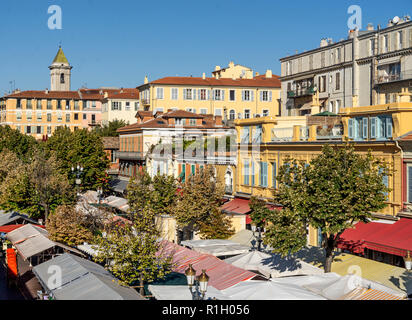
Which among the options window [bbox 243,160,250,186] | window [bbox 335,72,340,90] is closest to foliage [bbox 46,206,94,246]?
window [bbox 243,160,250,186]

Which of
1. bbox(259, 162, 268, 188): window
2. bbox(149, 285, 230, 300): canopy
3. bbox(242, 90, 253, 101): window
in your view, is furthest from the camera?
bbox(242, 90, 253, 101): window

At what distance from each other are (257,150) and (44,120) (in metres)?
86.3

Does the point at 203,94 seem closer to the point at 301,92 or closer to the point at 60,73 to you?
the point at 301,92

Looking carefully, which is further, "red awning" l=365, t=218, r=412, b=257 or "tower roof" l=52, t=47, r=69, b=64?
"tower roof" l=52, t=47, r=69, b=64

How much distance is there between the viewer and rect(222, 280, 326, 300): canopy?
66.5 ft

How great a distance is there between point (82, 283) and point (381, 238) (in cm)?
1179

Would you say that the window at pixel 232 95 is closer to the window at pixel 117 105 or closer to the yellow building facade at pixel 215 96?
the yellow building facade at pixel 215 96

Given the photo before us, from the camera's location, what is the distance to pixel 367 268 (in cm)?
2481

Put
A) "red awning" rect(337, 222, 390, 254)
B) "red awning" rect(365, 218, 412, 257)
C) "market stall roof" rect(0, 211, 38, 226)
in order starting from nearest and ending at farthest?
"red awning" rect(365, 218, 412, 257) → "red awning" rect(337, 222, 390, 254) → "market stall roof" rect(0, 211, 38, 226)

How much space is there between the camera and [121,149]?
7600cm

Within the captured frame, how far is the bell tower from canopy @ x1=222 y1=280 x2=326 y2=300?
148134 millimetres

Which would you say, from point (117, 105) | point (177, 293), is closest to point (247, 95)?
point (117, 105)

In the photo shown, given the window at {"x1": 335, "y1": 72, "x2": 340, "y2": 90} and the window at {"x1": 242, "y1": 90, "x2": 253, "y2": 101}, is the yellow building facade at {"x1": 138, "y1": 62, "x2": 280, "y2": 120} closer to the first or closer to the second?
the window at {"x1": 242, "y1": 90, "x2": 253, "y2": 101}
